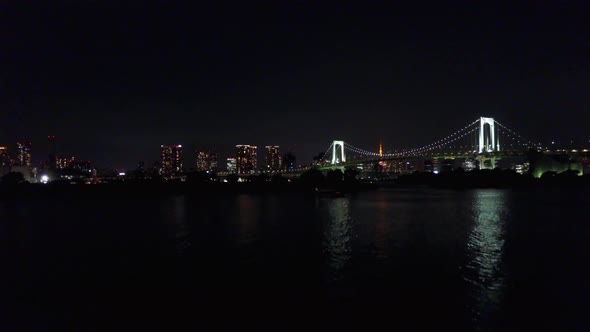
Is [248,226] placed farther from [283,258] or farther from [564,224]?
[564,224]

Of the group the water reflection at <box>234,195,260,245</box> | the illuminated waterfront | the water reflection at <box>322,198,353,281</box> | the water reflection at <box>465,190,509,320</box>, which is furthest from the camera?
the water reflection at <box>234,195,260,245</box>

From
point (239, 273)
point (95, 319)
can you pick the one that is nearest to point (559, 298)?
point (239, 273)

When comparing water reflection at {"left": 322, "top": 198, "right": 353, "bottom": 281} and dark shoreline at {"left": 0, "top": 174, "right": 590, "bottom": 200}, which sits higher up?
dark shoreline at {"left": 0, "top": 174, "right": 590, "bottom": 200}

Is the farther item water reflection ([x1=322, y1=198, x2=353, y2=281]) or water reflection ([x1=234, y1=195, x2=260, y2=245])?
water reflection ([x1=234, y1=195, x2=260, y2=245])

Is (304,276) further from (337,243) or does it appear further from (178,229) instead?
(178,229)

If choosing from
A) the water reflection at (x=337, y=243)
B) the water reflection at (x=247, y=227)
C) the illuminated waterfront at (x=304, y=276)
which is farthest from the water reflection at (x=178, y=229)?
the water reflection at (x=337, y=243)

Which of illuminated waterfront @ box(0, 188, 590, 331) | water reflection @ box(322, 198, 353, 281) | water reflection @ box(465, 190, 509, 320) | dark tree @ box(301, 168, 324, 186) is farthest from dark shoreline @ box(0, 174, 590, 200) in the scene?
illuminated waterfront @ box(0, 188, 590, 331)

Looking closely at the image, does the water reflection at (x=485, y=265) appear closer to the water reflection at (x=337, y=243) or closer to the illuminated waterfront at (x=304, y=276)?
the illuminated waterfront at (x=304, y=276)

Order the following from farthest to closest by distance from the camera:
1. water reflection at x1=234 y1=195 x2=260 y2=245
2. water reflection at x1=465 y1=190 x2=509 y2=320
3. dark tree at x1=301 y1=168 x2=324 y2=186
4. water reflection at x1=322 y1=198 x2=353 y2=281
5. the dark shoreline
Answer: dark tree at x1=301 y1=168 x2=324 y2=186, the dark shoreline, water reflection at x1=234 y1=195 x2=260 y2=245, water reflection at x1=322 y1=198 x2=353 y2=281, water reflection at x1=465 y1=190 x2=509 y2=320

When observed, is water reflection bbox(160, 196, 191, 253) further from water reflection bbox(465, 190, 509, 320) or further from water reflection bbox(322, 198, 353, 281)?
water reflection bbox(465, 190, 509, 320)
